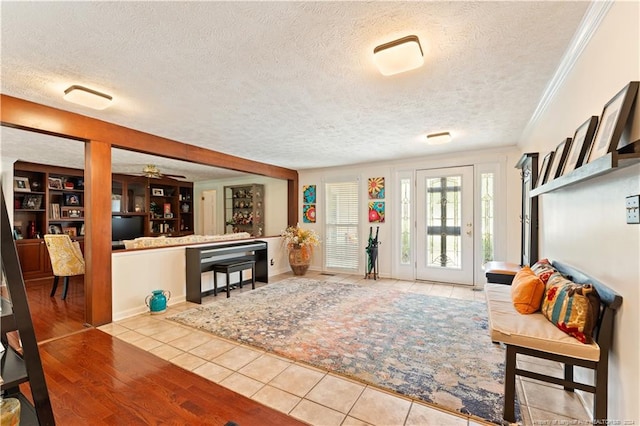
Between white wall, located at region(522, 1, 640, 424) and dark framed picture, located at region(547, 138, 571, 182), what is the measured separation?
13 centimetres

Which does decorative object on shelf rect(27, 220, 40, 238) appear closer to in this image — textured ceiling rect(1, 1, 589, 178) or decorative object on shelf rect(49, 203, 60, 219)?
decorative object on shelf rect(49, 203, 60, 219)

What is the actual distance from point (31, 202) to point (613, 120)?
8641mm

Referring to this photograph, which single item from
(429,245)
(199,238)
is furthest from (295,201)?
(429,245)

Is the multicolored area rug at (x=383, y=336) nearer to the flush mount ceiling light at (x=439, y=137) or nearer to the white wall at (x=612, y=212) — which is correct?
the white wall at (x=612, y=212)

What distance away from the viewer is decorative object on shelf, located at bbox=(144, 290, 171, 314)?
12.2 ft

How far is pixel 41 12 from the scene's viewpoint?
1.58m

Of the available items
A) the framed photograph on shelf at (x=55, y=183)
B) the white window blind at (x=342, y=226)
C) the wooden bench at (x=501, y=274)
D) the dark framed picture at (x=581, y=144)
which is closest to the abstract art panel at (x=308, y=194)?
the white window blind at (x=342, y=226)

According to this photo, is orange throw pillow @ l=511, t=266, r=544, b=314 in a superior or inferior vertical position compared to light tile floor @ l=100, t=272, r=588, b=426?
superior

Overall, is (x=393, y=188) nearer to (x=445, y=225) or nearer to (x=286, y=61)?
(x=445, y=225)

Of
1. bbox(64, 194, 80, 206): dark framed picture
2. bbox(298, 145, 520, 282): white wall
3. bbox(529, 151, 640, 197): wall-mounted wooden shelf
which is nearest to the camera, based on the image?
bbox(529, 151, 640, 197): wall-mounted wooden shelf

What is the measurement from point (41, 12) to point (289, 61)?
1405 millimetres

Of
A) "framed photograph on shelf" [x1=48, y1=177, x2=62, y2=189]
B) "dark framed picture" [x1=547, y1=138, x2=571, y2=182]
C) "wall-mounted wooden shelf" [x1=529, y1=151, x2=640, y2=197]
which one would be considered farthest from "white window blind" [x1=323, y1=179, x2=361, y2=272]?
"framed photograph on shelf" [x1=48, y1=177, x2=62, y2=189]

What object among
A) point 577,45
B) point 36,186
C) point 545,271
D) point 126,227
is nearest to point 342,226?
point 545,271

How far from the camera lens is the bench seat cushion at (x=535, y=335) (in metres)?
1.51
